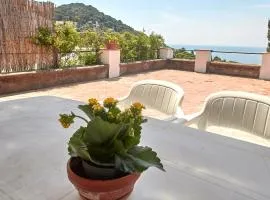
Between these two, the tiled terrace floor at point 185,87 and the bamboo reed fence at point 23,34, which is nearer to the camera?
the tiled terrace floor at point 185,87

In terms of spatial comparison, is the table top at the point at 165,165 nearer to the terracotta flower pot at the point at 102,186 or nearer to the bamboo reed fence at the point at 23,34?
the terracotta flower pot at the point at 102,186

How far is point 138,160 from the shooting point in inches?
28.0

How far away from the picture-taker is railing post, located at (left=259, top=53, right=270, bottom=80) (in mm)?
7562

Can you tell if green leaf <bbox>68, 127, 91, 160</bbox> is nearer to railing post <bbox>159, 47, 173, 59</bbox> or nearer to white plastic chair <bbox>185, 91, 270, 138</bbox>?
white plastic chair <bbox>185, 91, 270, 138</bbox>

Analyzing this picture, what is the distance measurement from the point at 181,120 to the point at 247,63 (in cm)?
742

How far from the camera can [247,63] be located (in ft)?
27.2

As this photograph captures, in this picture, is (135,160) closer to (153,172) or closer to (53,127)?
(153,172)

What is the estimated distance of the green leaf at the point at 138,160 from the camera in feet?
2.26

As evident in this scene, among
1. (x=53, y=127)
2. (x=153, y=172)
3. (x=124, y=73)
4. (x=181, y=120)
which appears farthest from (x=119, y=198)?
(x=124, y=73)

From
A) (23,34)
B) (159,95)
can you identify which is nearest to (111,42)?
(23,34)

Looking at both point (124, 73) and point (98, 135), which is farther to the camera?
point (124, 73)

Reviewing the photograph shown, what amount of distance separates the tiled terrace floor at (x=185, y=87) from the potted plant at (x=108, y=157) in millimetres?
3691

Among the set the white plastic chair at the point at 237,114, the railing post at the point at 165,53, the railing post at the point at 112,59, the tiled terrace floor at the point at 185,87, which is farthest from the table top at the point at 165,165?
the railing post at the point at 165,53

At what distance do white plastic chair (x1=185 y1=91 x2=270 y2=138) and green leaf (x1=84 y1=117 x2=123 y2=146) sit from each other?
116 cm
